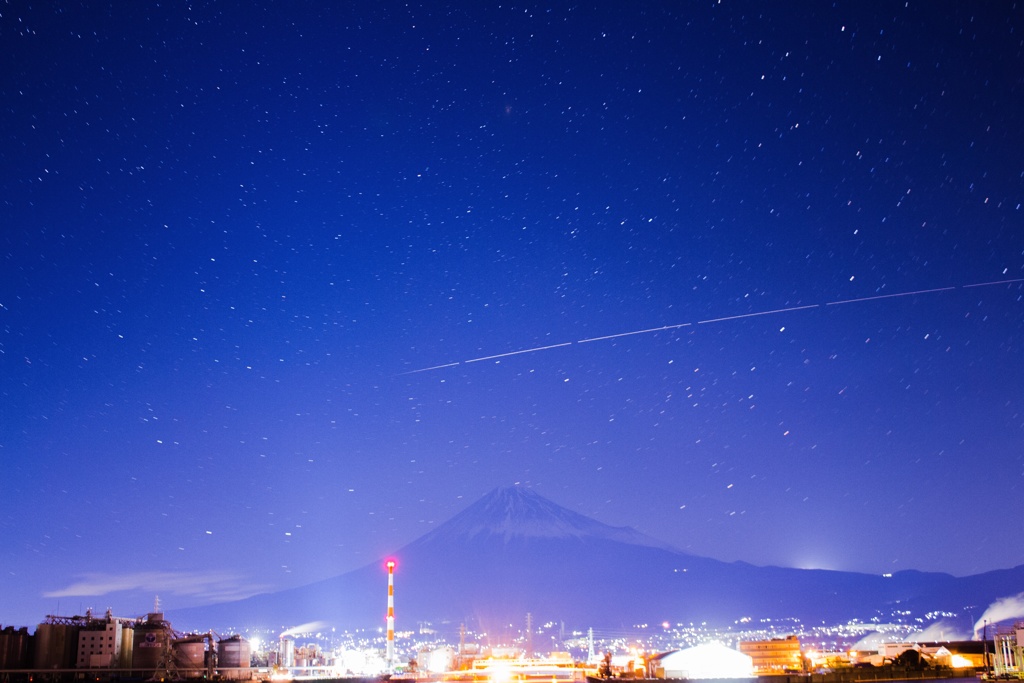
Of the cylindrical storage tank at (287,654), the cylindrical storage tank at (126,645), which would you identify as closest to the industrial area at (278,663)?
the cylindrical storage tank at (126,645)

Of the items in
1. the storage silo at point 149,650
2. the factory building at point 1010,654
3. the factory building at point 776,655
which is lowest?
the factory building at point 776,655

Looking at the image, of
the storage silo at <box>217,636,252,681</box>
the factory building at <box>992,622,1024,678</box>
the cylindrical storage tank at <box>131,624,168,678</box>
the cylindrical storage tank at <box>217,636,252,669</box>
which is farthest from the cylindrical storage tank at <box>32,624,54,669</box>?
the factory building at <box>992,622,1024,678</box>

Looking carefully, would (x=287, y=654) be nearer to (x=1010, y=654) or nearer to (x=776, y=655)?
(x=776, y=655)

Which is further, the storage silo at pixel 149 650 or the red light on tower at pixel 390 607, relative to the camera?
the storage silo at pixel 149 650

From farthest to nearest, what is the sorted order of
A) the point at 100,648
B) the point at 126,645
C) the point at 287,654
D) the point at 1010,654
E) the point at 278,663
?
the point at 287,654, the point at 278,663, the point at 126,645, the point at 100,648, the point at 1010,654

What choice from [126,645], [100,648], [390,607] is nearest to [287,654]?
[126,645]

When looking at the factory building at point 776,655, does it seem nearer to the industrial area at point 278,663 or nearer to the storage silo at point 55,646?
the industrial area at point 278,663

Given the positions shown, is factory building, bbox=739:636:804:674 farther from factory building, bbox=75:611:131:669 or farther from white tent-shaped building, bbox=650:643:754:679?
factory building, bbox=75:611:131:669
